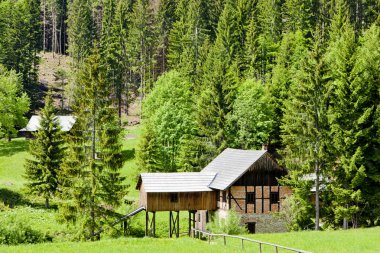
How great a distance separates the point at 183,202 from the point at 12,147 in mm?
42301

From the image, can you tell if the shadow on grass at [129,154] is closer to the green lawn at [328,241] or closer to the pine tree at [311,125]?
the pine tree at [311,125]

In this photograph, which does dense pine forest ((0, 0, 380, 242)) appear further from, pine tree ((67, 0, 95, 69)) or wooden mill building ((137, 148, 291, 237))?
wooden mill building ((137, 148, 291, 237))

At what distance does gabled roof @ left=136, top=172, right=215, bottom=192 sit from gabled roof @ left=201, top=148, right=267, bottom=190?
3.14 ft

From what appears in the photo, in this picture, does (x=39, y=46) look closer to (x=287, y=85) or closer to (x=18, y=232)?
(x=287, y=85)

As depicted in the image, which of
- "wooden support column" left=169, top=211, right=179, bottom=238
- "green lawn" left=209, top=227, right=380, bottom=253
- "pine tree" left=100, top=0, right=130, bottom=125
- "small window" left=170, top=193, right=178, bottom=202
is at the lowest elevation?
"wooden support column" left=169, top=211, right=179, bottom=238

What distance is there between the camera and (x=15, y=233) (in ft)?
127

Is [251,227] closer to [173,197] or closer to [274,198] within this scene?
[274,198]

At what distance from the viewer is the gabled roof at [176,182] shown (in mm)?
44991

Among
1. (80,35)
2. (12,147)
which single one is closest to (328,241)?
(12,147)

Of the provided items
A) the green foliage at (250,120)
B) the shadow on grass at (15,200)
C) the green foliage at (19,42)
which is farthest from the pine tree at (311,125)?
the green foliage at (19,42)

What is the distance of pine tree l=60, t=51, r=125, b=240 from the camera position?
129 ft

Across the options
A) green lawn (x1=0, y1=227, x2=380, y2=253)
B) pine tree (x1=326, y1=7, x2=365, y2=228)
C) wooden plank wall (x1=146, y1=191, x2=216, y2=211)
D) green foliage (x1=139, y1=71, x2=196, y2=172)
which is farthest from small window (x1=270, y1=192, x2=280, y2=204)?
green foliage (x1=139, y1=71, x2=196, y2=172)

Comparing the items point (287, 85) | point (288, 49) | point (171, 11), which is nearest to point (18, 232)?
point (287, 85)

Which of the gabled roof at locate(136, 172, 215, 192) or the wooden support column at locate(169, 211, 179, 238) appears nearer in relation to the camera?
the gabled roof at locate(136, 172, 215, 192)
